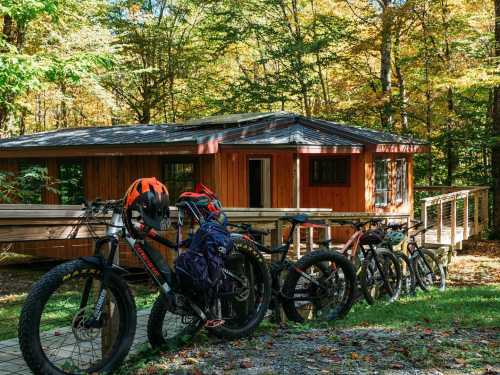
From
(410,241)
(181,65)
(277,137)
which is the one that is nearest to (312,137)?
(277,137)

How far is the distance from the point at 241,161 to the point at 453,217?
4.94 metres

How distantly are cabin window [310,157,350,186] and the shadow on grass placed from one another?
564 cm

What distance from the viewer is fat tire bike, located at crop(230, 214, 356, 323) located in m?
5.59

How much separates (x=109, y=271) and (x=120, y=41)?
75.4 feet

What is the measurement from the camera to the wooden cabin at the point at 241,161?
485 inches

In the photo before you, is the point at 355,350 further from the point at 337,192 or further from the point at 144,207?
the point at 337,192

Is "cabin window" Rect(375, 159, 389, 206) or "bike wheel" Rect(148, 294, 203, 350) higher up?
"cabin window" Rect(375, 159, 389, 206)

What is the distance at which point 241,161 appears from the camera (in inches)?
506

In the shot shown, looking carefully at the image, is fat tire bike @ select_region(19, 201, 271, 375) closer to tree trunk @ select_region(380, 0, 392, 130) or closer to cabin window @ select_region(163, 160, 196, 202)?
cabin window @ select_region(163, 160, 196, 202)

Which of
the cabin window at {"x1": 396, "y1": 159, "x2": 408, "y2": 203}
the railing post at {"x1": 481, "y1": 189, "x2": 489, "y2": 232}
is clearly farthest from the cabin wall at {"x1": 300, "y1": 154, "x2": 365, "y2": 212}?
the railing post at {"x1": 481, "y1": 189, "x2": 489, "y2": 232}

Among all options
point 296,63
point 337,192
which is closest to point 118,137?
point 337,192

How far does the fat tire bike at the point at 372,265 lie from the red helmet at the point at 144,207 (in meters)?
3.50

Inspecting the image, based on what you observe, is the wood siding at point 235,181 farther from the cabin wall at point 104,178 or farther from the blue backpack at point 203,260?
the blue backpack at point 203,260

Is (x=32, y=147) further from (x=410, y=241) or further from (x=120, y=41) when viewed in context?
(x=120, y=41)
